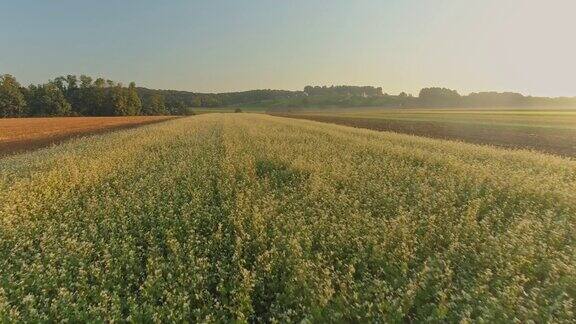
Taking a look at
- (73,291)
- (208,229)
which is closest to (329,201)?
(208,229)

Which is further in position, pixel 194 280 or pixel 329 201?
pixel 329 201

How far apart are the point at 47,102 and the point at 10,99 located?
323 inches

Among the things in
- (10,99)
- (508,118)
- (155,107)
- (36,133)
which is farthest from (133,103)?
(508,118)

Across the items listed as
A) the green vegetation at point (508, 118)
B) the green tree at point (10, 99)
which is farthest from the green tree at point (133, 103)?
the green vegetation at point (508, 118)

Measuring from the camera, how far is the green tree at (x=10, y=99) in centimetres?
8300

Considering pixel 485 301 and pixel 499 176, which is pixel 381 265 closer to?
pixel 485 301

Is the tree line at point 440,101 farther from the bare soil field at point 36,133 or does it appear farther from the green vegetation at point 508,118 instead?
the bare soil field at point 36,133

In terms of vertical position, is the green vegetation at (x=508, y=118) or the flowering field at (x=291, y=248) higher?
the flowering field at (x=291, y=248)

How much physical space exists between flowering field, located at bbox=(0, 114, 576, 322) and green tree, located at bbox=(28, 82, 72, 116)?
332 ft

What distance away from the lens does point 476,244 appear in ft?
16.4

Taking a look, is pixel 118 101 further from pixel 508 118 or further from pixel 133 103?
pixel 508 118

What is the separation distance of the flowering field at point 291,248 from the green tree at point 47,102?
332ft

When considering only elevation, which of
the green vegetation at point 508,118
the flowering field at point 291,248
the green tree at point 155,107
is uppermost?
the flowering field at point 291,248

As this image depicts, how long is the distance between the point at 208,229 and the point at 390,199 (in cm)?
371
